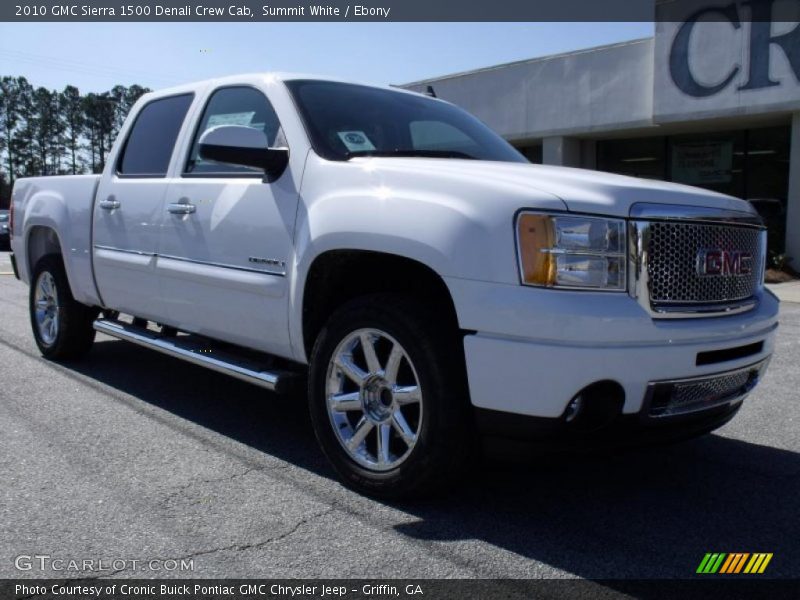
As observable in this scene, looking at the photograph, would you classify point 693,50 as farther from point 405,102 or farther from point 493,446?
point 493,446

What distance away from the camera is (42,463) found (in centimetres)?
379

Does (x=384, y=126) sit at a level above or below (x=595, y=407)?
above

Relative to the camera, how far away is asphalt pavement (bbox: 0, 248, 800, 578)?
111 inches

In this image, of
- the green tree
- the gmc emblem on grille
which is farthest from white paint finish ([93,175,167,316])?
the green tree

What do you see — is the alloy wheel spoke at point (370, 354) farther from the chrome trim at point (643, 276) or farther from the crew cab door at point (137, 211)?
the crew cab door at point (137, 211)

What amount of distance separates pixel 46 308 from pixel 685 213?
5.08 meters

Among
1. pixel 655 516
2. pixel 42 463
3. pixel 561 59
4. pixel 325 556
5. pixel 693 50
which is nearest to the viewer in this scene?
pixel 325 556

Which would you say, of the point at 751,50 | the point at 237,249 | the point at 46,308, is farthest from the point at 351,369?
the point at 751,50

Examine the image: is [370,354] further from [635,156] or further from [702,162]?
[635,156]

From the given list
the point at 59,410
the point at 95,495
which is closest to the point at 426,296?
the point at 95,495

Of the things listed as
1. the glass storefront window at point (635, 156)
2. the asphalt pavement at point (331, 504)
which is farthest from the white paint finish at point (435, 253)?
the glass storefront window at point (635, 156)

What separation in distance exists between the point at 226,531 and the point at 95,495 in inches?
29.4

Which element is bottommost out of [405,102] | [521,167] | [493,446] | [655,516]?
[655,516]

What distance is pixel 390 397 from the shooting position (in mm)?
3324
